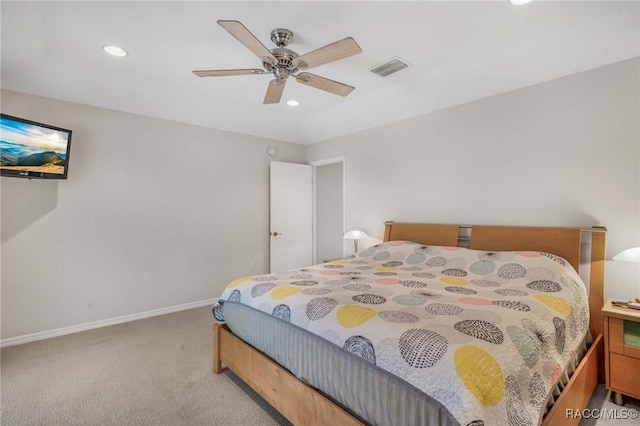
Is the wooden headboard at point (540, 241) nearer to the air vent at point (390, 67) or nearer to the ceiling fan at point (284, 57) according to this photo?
the air vent at point (390, 67)

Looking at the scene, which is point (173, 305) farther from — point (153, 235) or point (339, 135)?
point (339, 135)

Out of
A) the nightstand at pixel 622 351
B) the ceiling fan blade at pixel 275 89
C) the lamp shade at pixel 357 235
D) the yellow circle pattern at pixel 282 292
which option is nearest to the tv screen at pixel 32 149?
the ceiling fan blade at pixel 275 89

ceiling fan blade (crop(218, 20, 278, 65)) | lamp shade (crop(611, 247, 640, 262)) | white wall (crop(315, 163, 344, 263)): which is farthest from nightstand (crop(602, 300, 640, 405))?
white wall (crop(315, 163, 344, 263))

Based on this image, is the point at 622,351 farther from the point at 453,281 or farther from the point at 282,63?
the point at 282,63

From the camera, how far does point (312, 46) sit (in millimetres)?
2363

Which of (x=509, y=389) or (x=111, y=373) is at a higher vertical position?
(x=509, y=389)

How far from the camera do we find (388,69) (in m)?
2.81

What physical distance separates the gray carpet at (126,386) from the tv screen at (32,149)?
1.69 m

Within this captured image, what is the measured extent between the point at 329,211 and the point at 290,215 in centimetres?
109

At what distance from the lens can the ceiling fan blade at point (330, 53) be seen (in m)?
1.78

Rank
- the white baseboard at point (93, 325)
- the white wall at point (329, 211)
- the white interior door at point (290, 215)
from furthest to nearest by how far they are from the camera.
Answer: the white wall at point (329, 211)
the white interior door at point (290, 215)
the white baseboard at point (93, 325)

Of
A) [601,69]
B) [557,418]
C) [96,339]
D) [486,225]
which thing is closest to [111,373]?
[96,339]

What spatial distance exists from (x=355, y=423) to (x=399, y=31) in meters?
2.52

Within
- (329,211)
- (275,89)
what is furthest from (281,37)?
(329,211)
